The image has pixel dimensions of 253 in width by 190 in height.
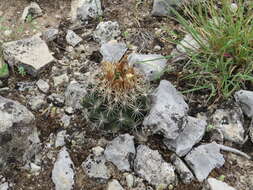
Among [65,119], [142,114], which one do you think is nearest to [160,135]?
[142,114]

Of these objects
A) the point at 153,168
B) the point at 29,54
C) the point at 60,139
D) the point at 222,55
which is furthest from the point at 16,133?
the point at 222,55

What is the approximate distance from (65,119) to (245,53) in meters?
1.60

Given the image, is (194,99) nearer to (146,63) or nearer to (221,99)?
(221,99)

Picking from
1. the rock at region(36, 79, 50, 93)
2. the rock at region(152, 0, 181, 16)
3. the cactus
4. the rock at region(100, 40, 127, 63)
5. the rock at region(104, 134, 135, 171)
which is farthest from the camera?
the rock at region(152, 0, 181, 16)

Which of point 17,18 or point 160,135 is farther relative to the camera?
point 17,18

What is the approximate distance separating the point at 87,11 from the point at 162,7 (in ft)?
2.45

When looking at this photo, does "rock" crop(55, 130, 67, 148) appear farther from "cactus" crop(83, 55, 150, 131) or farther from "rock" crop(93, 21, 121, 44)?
"rock" crop(93, 21, 121, 44)

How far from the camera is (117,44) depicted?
3.91 metres

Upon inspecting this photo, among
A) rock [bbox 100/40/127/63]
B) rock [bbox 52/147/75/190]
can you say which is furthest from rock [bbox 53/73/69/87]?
rock [bbox 52/147/75/190]

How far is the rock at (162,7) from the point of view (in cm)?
411

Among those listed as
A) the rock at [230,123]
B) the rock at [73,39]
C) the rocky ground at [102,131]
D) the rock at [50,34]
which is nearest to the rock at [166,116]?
the rocky ground at [102,131]

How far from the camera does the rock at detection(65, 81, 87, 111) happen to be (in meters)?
3.49

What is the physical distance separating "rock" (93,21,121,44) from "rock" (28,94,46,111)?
826 millimetres

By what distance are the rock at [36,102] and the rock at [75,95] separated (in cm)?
21
